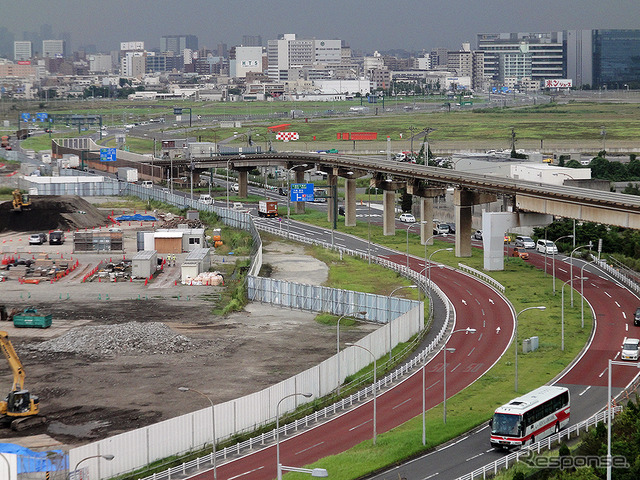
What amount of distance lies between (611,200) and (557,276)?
1436 cm

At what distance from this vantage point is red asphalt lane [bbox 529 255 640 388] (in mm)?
69250

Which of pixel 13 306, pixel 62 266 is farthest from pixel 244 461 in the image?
pixel 62 266

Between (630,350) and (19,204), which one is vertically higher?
(19,204)

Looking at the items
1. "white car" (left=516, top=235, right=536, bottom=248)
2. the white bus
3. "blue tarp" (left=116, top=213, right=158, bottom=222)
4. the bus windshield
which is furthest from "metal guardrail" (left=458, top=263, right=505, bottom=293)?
"blue tarp" (left=116, top=213, right=158, bottom=222)

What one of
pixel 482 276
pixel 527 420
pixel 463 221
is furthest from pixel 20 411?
pixel 463 221

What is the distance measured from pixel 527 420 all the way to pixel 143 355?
34.8m

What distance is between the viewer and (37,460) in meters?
48.8

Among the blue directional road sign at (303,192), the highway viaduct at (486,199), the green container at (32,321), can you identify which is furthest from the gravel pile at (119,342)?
the blue directional road sign at (303,192)

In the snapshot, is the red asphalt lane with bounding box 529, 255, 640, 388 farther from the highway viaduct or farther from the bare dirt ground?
the bare dirt ground

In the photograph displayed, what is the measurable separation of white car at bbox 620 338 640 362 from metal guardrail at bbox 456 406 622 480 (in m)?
14.1

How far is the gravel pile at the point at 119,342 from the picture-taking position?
8069 centimetres

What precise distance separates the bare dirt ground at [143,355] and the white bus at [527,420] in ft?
65.3

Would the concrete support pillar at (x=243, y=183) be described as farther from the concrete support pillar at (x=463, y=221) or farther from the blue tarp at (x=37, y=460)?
the blue tarp at (x=37, y=460)

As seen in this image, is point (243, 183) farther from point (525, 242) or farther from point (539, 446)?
point (539, 446)
